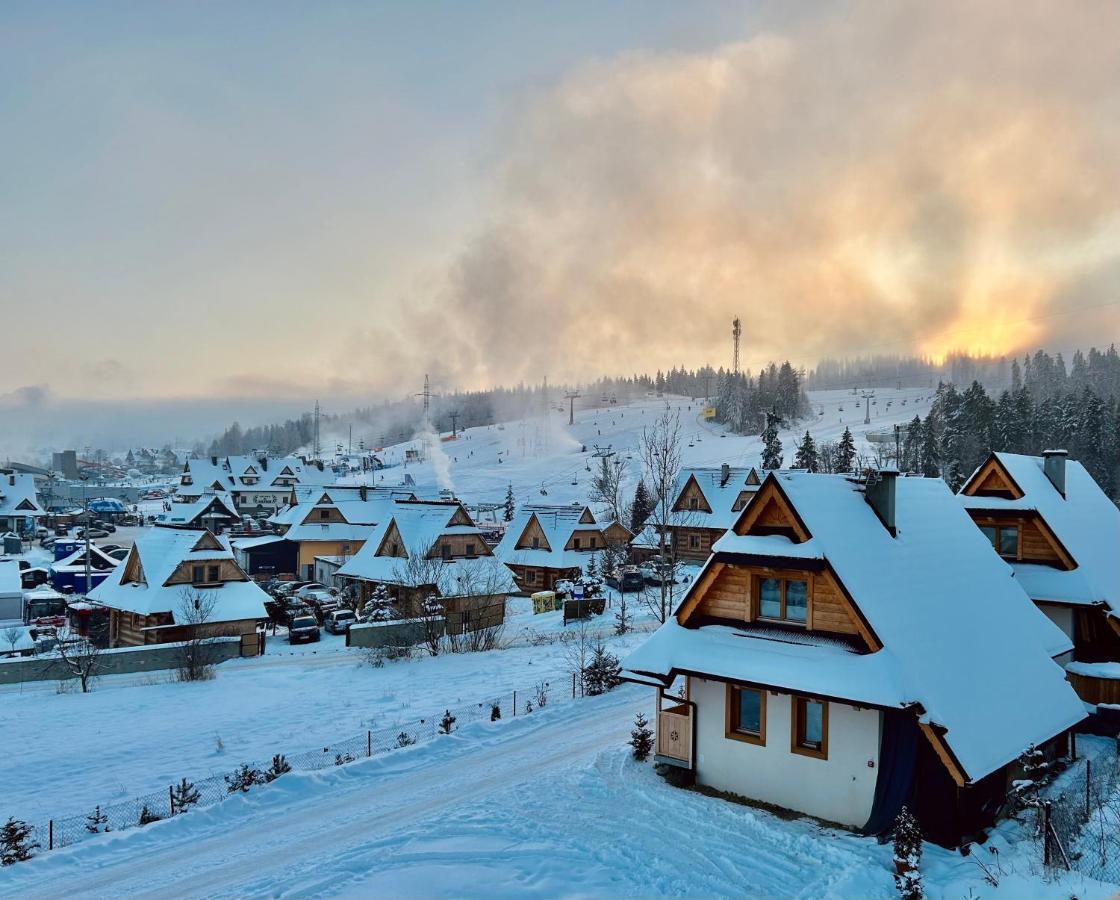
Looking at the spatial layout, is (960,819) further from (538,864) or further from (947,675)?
(538,864)

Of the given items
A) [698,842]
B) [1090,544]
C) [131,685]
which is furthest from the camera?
[131,685]

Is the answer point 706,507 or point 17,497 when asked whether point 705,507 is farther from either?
point 17,497

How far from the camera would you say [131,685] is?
32.7 metres

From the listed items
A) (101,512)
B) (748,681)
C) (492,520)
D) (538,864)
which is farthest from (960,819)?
(101,512)

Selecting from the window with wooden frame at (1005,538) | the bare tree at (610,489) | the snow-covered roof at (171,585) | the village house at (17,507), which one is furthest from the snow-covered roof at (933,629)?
the village house at (17,507)

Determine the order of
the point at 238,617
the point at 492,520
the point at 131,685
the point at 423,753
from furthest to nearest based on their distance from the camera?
the point at 492,520 < the point at 238,617 < the point at 131,685 < the point at 423,753

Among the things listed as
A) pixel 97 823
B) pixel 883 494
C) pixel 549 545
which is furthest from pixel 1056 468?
pixel 549 545

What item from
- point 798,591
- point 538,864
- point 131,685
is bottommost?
point 131,685

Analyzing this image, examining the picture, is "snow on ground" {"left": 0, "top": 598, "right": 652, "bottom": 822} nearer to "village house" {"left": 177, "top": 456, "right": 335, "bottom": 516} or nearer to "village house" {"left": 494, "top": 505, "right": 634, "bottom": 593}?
"village house" {"left": 494, "top": 505, "right": 634, "bottom": 593}

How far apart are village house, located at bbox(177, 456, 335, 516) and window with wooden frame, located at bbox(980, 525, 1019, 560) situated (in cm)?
A: 10336

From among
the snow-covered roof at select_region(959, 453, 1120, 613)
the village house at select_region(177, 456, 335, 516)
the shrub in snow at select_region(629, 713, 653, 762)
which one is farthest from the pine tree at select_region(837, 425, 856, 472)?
the village house at select_region(177, 456, 335, 516)

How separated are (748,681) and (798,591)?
95.1 inches

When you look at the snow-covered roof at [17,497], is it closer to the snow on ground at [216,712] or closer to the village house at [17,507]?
the village house at [17,507]

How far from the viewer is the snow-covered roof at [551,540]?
183 ft
